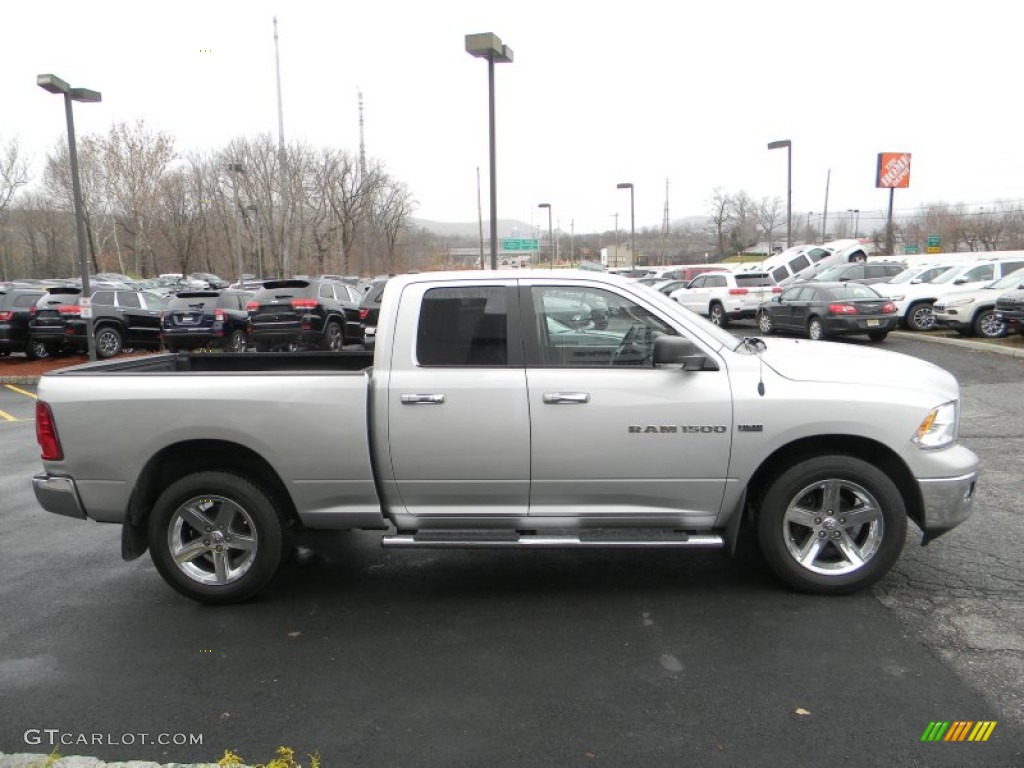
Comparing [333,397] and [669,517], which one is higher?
[333,397]

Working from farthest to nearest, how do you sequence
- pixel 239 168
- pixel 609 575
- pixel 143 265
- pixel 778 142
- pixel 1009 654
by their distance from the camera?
pixel 143 265
pixel 239 168
pixel 778 142
pixel 609 575
pixel 1009 654

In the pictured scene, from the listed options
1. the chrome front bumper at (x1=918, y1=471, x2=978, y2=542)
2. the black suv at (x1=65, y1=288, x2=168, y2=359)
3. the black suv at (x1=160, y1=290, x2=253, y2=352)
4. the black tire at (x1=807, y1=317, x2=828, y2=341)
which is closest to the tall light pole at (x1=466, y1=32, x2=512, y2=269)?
the black suv at (x1=160, y1=290, x2=253, y2=352)

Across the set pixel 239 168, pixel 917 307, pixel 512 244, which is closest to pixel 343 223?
pixel 512 244

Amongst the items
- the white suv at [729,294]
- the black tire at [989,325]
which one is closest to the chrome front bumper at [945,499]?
the black tire at [989,325]

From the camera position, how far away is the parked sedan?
17141mm

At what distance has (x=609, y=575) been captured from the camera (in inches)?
188

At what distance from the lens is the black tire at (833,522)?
418 cm

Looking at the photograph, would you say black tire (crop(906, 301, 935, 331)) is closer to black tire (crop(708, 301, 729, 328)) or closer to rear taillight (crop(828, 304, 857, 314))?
rear taillight (crop(828, 304, 857, 314))

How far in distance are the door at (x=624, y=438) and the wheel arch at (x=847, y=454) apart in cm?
34

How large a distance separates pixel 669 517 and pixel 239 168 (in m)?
37.9

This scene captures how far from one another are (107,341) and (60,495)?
1608 cm

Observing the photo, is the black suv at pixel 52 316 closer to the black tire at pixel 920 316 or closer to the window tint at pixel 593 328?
the window tint at pixel 593 328

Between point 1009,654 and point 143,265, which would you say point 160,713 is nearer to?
point 1009,654

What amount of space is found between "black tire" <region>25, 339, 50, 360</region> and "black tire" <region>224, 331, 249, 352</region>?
471 centimetres
